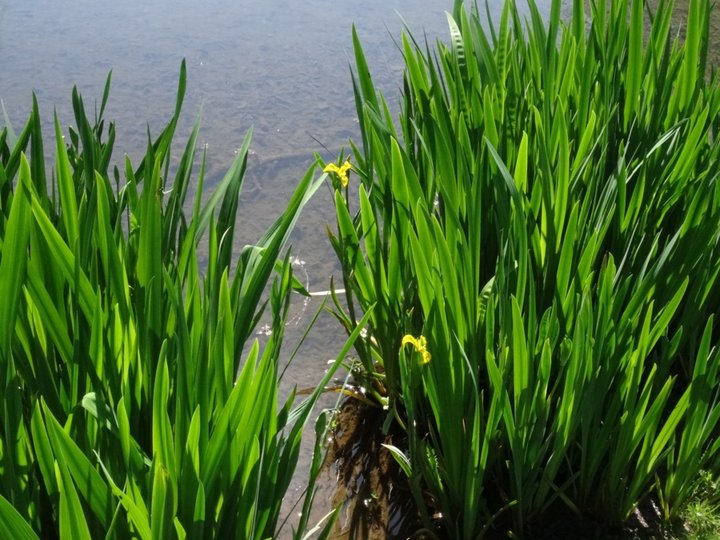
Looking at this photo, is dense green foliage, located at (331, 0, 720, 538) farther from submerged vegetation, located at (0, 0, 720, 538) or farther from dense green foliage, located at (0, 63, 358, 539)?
dense green foliage, located at (0, 63, 358, 539)

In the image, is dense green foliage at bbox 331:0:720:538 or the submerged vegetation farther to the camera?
dense green foliage at bbox 331:0:720:538

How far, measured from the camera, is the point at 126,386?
1161mm

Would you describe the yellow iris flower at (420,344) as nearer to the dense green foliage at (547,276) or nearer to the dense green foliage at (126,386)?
the dense green foliage at (547,276)

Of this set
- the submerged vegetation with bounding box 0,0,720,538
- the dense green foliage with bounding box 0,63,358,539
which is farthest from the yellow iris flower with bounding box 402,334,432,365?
the dense green foliage with bounding box 0,63,358,539

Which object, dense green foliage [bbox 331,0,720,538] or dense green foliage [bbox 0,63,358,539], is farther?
dense green foliage [bbox 331,0,720,538]

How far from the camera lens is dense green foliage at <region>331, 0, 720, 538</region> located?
54.5 inches

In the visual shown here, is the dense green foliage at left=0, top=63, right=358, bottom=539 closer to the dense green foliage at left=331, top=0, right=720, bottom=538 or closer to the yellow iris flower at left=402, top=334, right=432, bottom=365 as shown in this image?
the yellow iris flower at left=402, top=334, right=432, bottom=365

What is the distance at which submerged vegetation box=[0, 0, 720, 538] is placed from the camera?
3.54 feet

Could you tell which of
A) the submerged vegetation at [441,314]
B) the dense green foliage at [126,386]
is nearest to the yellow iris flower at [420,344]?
the submerged vegetation at [441,314]

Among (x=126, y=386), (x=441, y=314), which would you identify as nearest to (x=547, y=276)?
(x=441, y=314)

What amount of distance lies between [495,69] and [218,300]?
940 millimetres

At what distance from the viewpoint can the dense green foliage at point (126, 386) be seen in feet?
3.36

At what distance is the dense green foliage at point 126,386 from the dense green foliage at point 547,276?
0.29 meters

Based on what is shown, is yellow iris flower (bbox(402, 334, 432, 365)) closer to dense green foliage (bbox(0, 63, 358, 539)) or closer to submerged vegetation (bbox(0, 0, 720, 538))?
submerged vegetation (bbox(0, 0, 720, 538))
